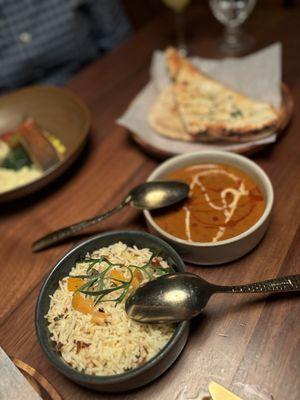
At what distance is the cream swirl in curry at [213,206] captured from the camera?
1.16m

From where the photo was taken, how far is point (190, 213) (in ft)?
4.02


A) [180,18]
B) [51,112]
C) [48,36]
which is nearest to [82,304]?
[51,112]

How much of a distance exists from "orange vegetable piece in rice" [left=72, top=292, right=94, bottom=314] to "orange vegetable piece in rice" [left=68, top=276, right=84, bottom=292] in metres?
0.03

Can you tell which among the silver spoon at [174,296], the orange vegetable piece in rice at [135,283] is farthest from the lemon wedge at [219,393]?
the orange vegetable piece in rice at [135,283]

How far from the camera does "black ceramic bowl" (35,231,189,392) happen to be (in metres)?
0.85

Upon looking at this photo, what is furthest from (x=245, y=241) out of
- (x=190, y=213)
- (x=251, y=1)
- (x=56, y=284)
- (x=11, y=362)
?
(x=251, y=1)

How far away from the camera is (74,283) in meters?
1.05

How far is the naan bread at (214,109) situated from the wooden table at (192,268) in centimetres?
12

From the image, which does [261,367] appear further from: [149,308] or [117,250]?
[117,250]

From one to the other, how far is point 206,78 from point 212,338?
1.18 meters

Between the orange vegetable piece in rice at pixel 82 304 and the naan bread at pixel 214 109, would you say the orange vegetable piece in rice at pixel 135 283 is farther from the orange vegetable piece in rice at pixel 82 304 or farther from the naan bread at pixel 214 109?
the naan bread at pixel 214 109

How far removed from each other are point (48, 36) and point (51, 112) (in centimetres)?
77

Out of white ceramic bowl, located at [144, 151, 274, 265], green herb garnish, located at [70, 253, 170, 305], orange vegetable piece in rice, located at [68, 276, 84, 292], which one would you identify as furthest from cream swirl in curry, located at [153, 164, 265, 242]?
orange vegetable piece in rice, located at [68, 276, 84, 292]

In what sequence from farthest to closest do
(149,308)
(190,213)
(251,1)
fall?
(251,1) → (190,213) → (149,308)
